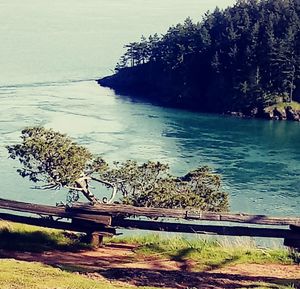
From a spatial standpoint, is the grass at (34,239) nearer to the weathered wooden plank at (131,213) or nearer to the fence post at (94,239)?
the fence post at (94,239)

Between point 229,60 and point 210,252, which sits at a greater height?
point 229,60

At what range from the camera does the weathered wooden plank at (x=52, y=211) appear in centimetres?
1351

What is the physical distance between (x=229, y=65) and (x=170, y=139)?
3794 cm

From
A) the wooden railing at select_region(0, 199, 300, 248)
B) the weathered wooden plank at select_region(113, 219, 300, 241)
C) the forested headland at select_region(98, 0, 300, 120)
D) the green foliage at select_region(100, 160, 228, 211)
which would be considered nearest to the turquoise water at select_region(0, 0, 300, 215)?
the forested headland at select_region(98, 0, 300, 120)

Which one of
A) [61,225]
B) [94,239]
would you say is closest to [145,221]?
[94,239]

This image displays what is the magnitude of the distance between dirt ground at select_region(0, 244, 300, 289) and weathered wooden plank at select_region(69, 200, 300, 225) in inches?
38.3

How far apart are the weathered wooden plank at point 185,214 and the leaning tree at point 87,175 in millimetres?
6604

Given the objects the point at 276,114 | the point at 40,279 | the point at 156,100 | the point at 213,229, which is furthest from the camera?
the point at 156,100

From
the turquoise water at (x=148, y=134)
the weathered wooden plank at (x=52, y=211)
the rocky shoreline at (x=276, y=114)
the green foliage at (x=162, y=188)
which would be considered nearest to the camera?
the weathered wooden plank at (x=52, y=211)

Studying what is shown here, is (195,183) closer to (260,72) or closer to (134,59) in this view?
(260,72)

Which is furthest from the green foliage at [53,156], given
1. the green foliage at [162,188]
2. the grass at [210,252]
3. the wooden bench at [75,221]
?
the grass at [210,252]

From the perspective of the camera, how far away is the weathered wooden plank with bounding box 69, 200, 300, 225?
41.9 ft

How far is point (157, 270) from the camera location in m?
12.6

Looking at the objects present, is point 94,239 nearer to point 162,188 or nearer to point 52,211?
point 52,211
